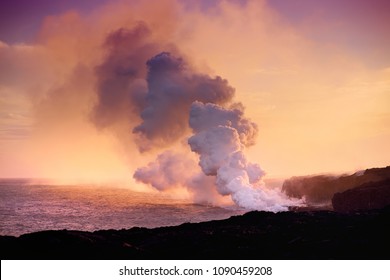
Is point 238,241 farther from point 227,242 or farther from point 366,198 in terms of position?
point 366,198

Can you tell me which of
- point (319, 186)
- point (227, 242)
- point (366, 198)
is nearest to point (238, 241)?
point (227, 242)

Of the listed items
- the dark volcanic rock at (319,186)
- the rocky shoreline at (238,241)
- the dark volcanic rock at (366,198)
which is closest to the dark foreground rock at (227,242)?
the rocky shoreline at (238,241)

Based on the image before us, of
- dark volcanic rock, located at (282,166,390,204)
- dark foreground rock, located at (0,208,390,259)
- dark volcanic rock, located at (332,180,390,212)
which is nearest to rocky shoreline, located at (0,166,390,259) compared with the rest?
dark foreground rock, located at (0,208,390,259)

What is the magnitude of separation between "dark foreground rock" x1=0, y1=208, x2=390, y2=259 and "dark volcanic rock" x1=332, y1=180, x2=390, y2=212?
18324 millimetres

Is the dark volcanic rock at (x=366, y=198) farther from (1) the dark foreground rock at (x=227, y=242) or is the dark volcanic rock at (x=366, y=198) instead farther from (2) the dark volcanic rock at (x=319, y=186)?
(2) the dark volcanic rock at (x=319, y=186)

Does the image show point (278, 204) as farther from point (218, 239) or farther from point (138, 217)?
point (218, 239)

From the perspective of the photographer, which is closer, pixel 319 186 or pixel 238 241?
pixel 238 241

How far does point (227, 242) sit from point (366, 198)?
34.8 meters

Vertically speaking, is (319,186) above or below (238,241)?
above

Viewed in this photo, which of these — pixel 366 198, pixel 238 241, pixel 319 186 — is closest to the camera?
pixel 238 241

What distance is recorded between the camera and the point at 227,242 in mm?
35938

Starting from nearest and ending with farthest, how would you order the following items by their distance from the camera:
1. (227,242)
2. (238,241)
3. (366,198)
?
(227,242)
(238,241)
(366,198)

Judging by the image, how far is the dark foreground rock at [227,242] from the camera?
3023 cm

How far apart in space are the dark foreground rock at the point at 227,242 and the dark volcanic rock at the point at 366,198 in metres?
18.3
